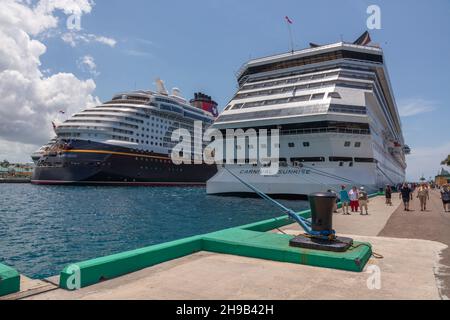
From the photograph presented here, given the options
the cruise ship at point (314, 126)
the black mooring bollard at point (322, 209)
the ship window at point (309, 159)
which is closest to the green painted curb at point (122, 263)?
the black mooring bollard at point (322, 209)

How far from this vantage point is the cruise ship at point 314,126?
2958 centimetres

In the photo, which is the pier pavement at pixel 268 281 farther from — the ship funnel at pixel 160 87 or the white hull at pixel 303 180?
the ship funnel at pixel 160 87

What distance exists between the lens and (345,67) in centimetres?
3900

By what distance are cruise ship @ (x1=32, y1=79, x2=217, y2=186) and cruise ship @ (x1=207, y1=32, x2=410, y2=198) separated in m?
33.5

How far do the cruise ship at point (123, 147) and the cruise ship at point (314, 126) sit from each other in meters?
33.5

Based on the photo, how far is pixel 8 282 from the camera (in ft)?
14.0

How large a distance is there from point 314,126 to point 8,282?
29516 millimetres

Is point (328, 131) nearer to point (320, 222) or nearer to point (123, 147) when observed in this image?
point (320, 222)

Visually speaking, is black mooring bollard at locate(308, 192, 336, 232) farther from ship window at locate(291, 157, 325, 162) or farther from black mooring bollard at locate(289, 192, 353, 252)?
ship window at locate(291, 157, 325, 162)

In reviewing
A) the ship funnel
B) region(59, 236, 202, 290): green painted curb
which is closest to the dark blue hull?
the ship funnel

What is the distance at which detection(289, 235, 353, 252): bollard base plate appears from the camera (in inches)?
243

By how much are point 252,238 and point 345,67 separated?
3742 centimetres

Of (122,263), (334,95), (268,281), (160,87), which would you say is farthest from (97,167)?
(268,281)

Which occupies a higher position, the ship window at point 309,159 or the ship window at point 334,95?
the ship window at point 334,95
